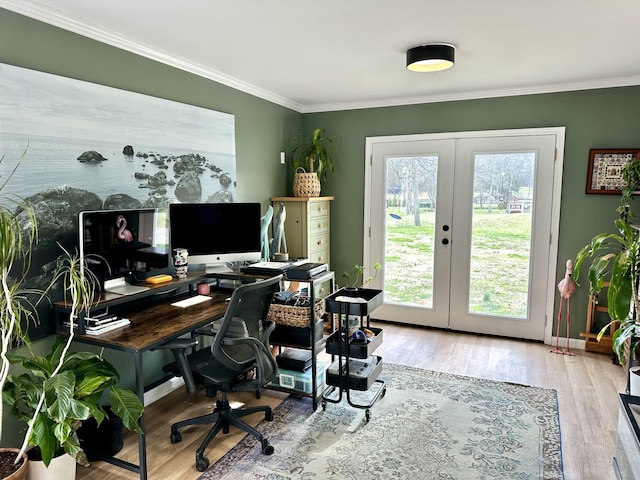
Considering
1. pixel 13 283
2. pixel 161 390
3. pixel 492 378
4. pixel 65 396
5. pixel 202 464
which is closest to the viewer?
pixel 65 396

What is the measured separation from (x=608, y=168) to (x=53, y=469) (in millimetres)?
4437

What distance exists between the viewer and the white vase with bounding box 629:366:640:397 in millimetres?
2539

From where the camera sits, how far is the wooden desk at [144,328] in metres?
2.08

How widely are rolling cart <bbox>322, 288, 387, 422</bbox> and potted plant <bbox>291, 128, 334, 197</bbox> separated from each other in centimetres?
169

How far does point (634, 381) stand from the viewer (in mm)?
2566

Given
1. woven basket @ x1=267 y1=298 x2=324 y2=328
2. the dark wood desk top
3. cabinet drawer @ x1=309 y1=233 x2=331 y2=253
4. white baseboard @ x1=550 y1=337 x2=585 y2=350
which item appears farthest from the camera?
cabinet drawer @ x1=309 y1=233 x2=331 y2=253

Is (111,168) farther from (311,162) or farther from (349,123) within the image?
→ (349,123)

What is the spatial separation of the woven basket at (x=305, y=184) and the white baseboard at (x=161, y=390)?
2109 mm

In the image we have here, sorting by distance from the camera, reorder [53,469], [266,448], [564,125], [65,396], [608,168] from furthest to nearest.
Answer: [564,125]
[608,168]
[266,448]
[53,469]
[65,396]

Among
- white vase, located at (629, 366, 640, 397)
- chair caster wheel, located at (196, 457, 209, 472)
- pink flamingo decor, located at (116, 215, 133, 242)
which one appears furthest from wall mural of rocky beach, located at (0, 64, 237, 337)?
white vase, located at (629, 366, 640, 397)

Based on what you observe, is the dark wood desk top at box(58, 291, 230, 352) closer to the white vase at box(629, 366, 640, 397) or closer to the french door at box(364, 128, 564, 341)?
the french door at box(364, 128, 564, 341)

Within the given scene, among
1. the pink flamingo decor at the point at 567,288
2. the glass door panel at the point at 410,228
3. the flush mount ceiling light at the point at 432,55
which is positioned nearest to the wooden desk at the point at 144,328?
the flush mount ceiling light at the point at 432,55

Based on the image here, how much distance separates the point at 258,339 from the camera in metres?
2.49

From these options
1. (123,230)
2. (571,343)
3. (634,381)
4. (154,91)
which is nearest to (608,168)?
(571,343)
